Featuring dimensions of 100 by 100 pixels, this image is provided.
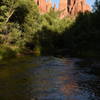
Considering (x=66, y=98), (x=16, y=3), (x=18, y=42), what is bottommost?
(x=66, y=98)

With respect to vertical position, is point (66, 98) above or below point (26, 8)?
below

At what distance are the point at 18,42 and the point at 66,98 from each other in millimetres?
33310

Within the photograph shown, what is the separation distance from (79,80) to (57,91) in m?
3.87

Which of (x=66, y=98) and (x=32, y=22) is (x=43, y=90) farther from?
(x=32, y=22)

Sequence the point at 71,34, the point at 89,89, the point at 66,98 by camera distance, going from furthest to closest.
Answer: the point at 71,34, the point at 89,89, the point at 66,98

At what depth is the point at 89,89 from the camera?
13562 mm

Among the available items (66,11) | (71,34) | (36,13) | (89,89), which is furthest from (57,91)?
(66,11)

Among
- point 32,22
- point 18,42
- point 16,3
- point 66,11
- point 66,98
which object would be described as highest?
point 66,11

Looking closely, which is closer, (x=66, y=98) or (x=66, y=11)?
(x=66, y=98)

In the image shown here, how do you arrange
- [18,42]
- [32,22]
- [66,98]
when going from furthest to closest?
[32,22] → [18,42] → [66,98]

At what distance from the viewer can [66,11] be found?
594ft

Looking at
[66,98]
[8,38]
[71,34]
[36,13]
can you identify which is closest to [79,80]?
[66,98]

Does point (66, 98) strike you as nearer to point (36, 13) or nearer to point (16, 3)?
point (16, 3)

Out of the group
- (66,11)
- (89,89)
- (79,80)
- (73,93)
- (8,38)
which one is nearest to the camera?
(73,93)
